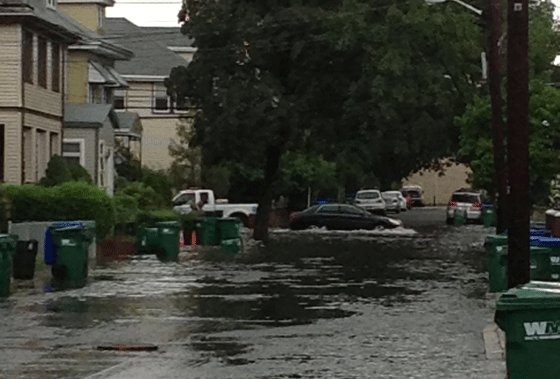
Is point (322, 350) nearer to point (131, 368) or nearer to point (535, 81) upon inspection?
point (131, 368)

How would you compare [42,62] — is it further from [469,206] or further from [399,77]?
[469,206]

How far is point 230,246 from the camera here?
42125 millimetres

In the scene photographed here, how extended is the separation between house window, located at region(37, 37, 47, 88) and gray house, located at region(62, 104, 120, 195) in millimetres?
5007

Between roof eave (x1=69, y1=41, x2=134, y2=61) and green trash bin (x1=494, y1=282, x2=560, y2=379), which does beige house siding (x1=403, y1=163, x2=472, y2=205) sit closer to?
roof eave (x1=69, y1=41, x2=134, y2=61)

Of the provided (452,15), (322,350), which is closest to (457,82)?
(452,15)

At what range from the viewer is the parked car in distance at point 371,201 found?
267ft

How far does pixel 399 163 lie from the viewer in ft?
237

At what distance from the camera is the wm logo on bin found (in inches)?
429

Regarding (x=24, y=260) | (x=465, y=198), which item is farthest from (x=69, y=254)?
(x=465, y=198)

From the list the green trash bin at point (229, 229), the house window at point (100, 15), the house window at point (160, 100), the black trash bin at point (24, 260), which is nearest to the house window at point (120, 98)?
the house window at point (160, 100)

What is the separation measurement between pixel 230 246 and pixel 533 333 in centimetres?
3139

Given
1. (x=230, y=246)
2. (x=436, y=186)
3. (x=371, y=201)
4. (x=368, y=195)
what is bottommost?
(x=230, y=246)

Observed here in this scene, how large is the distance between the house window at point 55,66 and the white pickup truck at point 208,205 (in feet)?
35.4

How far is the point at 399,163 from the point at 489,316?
5047 centimetres
